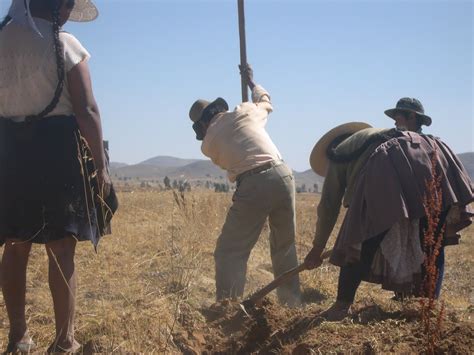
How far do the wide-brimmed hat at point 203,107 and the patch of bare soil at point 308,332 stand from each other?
1.60 metres

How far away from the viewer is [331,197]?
148 inches

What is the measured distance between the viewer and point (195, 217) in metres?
6.30

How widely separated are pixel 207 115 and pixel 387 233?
1.97 m

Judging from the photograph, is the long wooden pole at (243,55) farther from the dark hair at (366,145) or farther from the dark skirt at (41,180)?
the dark skirt at (41,180)

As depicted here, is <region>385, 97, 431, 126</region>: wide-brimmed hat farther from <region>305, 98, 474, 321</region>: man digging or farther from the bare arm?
the bare arm

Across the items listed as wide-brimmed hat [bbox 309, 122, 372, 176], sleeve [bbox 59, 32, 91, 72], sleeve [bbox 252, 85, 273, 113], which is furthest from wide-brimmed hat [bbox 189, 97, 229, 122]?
sleeve [bbox 59, 32, 91, 72]

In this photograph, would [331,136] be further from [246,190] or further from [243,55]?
[243,55]

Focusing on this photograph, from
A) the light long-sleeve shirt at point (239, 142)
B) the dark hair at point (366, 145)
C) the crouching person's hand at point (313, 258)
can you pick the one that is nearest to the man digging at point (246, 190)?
the light long-sleeve shirt at point (239, 142)

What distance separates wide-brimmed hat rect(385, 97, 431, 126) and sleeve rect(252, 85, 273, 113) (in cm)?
110

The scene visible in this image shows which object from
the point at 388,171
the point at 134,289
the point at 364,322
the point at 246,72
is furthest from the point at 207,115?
the point at 364,322

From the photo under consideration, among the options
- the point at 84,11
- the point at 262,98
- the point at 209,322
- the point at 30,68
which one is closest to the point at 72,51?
the point at 30,68

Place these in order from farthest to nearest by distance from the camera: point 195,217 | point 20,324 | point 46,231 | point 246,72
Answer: point 195,217 → point 246,72 → point 20,324 → point 46,231

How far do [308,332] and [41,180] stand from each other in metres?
1.65

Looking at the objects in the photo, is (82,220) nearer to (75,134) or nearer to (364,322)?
(75,134)
